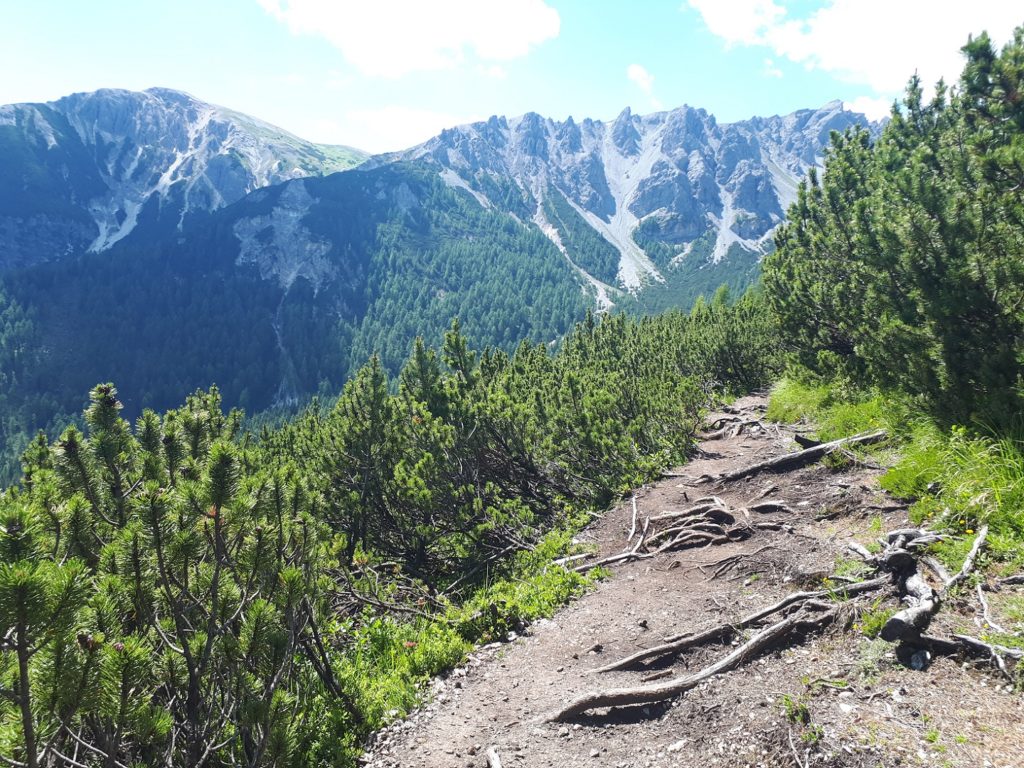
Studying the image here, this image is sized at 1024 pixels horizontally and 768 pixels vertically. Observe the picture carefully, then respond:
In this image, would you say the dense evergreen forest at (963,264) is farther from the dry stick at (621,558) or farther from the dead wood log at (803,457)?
the dry stick at (621,558)

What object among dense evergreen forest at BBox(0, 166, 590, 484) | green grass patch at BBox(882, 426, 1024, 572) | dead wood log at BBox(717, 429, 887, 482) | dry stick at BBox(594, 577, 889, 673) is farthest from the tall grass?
dense evergreen forest at BBox(0, 166, 590, 484)

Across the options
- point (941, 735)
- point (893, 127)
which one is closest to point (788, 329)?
point (893, 127)

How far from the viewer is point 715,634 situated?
5.05m

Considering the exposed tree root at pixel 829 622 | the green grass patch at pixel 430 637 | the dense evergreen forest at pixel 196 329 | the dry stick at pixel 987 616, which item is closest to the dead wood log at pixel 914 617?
the exposed tree root at pixel 829 622

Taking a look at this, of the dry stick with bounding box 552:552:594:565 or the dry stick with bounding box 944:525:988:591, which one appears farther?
the dry stick with bounding box 552:552:594:565

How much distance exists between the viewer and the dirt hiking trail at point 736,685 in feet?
10.7

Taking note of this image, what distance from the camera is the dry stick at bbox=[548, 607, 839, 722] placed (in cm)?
445

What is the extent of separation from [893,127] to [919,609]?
13145mm

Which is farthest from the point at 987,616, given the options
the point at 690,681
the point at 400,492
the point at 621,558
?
the point at 400,492

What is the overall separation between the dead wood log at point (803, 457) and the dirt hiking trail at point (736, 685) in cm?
71

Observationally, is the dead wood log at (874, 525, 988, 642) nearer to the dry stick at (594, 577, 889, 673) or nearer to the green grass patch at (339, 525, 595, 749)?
the dry stick at (594, 577, 889, 673)

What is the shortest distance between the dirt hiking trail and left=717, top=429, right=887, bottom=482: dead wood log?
714mm

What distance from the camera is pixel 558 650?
6.01 m

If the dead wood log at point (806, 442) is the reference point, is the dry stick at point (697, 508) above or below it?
below
